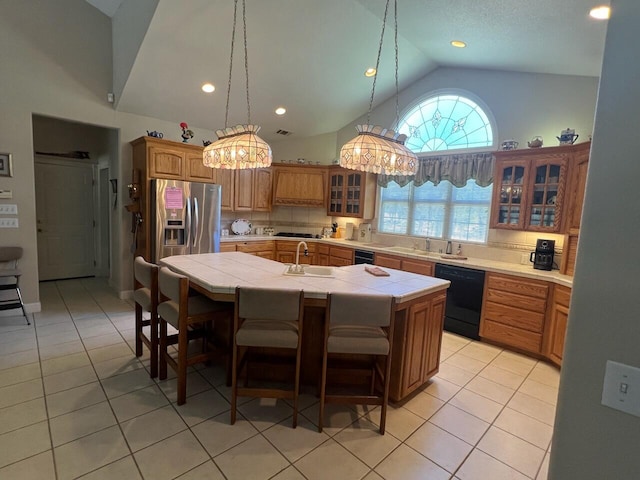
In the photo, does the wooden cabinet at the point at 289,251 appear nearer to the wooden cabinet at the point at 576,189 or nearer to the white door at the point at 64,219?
the white door at the point at 64,219

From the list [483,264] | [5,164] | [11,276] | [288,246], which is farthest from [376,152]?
[11,276]

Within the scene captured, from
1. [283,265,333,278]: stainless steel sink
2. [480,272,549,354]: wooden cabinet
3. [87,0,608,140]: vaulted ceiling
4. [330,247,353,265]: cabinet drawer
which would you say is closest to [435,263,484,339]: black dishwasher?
[480,272,549,354]: wooden cabinet

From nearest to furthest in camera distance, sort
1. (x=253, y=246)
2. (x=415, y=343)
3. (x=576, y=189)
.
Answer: (x=415, y=343) < (x=576, y=189) < (x=253, y=246)

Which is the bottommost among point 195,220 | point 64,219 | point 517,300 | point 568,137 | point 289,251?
point 517,300

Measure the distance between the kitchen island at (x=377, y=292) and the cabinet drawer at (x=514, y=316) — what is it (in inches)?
50.6

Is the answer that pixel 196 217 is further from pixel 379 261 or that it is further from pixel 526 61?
pixel 526 61

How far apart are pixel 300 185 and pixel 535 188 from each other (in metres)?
3.56

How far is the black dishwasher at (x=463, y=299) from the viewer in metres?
3.79

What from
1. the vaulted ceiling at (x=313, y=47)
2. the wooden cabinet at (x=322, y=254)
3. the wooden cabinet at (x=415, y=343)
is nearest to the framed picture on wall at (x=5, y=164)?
the vaulted ceiling at (x=313, y=47)

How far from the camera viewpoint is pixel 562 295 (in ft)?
10.3

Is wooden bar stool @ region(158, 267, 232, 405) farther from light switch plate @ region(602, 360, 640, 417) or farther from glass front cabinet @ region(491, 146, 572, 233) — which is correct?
glass front cabinet @ region(491, 146, 572, 233)

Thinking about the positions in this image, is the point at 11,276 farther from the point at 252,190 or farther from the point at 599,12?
the point at 599,12

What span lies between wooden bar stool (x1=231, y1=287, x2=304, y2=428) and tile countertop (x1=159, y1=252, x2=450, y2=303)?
175mm

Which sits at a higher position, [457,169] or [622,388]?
[457,169]
